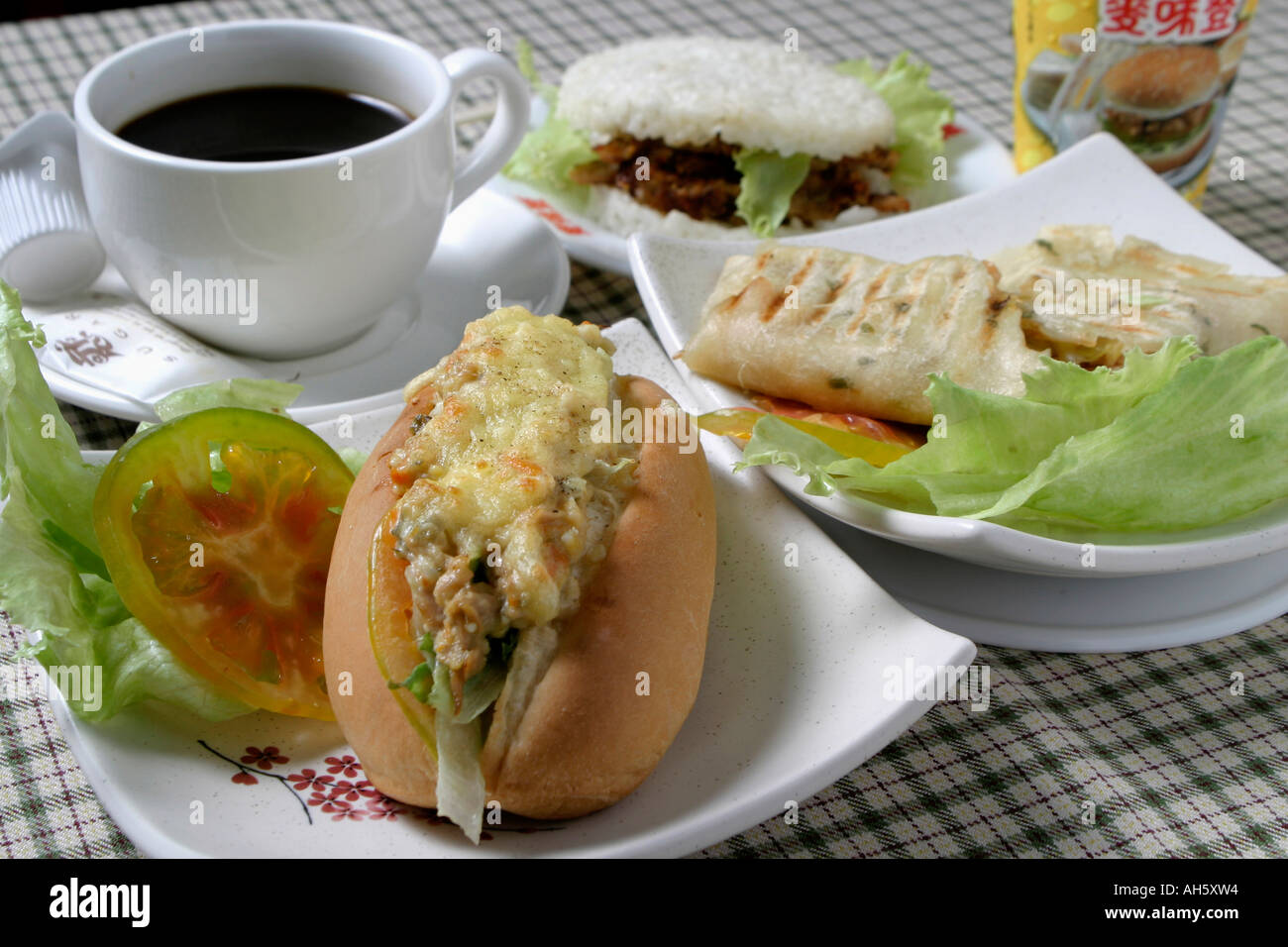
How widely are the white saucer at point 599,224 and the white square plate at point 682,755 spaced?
1.16 metres

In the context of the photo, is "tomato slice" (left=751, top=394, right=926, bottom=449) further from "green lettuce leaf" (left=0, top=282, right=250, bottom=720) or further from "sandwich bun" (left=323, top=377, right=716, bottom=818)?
"green lettuce leaf" (left=0, top=282, right=250, bottom=720)

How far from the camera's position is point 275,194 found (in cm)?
211

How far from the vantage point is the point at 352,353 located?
2430mm

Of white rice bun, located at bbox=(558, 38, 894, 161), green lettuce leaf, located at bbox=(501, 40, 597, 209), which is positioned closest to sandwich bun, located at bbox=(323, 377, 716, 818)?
white rice bun, located at bbox=(558, 38, 894, 161)

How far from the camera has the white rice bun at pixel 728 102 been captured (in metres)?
2.87

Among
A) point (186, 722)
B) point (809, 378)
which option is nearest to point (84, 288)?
point (186, 722)

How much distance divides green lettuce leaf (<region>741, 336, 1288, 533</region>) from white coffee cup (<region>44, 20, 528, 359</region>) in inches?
33.1

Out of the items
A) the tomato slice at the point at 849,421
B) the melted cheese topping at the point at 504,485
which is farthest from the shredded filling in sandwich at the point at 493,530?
the tomato slice at the point at 849,421

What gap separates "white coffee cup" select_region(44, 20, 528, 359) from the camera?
2.12 meters

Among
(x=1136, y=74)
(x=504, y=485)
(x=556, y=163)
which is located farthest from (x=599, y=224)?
(x=504, y=485)

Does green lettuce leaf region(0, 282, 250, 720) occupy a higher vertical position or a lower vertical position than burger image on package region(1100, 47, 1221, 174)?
lower

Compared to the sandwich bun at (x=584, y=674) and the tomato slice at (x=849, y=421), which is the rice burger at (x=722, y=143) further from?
the sandwich bun at (x=584, y=674)

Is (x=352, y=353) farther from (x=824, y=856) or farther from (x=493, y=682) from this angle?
(x=824, y=856)

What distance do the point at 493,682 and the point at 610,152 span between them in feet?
6.27
